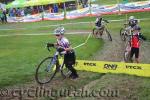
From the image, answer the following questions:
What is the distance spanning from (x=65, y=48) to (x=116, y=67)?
2.39 m

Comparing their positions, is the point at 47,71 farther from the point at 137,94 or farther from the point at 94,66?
the point at 137,94

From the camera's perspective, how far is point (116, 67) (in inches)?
633

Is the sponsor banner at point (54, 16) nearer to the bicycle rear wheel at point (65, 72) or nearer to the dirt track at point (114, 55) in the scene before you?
the dirt track at point (114, 55)

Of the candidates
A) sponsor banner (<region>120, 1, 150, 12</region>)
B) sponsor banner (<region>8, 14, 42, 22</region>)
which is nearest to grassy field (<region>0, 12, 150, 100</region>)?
sponsor banner (<region>120, 1, 150, 12</region>)

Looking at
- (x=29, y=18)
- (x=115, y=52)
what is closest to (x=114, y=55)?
(x=115, y=52)

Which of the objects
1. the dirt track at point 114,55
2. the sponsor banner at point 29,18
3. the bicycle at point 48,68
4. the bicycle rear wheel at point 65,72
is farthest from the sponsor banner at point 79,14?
the bicycle at point 48,68

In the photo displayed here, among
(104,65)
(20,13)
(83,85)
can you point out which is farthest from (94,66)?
(20,13)

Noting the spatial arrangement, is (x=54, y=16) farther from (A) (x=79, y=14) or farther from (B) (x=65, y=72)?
(B) (x=65, y=72)

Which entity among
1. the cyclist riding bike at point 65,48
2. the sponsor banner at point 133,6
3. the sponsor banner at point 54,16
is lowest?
the sponsor banner at point 54,16

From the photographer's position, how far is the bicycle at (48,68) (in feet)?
49.2

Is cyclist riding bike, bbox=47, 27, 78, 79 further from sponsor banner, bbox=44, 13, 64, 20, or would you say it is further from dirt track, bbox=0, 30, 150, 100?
sponsor banner, bbox=44, 13, 64, 20

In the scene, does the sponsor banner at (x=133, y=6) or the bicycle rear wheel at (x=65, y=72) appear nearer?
the bicycle rear wheel at (x=65, y=72)

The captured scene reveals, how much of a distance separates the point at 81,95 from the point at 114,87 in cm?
147

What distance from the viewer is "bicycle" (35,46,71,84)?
49.2 feet
